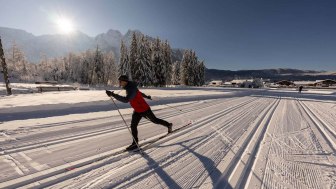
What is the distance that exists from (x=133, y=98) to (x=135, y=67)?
55.2 m

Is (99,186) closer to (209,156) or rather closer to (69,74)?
(209,156)

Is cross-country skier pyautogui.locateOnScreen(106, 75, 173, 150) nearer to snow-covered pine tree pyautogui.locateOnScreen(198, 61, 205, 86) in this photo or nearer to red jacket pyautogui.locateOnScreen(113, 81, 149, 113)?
red jacket pyautogui.locateOnScreen(113, 81, 149, 113)

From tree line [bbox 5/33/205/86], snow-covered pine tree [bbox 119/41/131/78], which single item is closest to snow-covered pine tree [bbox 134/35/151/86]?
tree line [bbox 5/33/205/86]

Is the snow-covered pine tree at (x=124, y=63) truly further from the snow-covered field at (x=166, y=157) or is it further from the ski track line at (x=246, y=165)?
the ski track line at (x=246, y=165)

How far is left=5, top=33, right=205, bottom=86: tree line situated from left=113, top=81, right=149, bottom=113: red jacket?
172 ft

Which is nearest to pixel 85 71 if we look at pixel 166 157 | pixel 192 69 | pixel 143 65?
pixel 192 69

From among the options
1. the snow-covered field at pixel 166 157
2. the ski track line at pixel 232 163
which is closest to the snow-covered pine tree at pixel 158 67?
the snow-covered field at pixel 166 157

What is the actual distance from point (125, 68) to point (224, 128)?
56.5m

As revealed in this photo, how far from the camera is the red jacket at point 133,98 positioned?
547 cm

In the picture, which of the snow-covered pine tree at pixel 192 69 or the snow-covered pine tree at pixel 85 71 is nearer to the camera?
the snow-covered pine tree at pixel 192 69

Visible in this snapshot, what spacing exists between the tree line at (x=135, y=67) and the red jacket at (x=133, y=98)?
172 feet

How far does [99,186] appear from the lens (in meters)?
3.67

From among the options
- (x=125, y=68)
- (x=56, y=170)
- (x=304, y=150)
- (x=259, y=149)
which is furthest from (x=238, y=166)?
(x=125, y=68)

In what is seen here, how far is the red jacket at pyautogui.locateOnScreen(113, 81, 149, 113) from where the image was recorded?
5470mm
